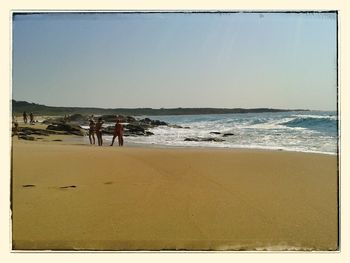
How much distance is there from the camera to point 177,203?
4.55 meters

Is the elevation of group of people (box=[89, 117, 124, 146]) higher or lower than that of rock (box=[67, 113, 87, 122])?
lower

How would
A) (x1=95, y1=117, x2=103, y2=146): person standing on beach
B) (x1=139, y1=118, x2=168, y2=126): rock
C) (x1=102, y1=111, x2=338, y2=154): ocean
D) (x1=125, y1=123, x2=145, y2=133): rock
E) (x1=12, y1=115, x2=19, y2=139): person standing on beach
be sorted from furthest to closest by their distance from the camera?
(x1=125, y1=123, x2=145, y2=133): rock
(x1=95, y1=117, x2=103, y2=146): person standing on beach
(x1=139, y1=118, x2=168, y2=126): rock
(x1=102, y1=111, x2=338, y2=154): ocean
(x1=12, y1=115, x2=19, y2=139): person standing on beach

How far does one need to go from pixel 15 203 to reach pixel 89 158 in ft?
3.66

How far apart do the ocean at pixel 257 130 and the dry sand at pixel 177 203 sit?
135 mm

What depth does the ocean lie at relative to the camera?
15.9 feet

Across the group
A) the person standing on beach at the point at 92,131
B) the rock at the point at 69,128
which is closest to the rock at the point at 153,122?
the person standing on beach at the point at 92,131

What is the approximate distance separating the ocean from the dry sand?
135 mm

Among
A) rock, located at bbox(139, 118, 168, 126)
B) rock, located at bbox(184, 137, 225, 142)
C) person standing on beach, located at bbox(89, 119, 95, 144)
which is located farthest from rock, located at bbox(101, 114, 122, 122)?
rock, located at bbox(184, 137, 225, 142)

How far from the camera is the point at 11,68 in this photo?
14.7ft

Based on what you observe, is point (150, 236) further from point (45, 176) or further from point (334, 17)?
point (334, 17)

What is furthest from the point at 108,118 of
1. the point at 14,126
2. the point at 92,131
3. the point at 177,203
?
the point at 177,203

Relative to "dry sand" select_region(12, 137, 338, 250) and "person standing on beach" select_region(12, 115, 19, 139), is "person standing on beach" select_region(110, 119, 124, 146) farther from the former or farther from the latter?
"person standing on beach" select_region(12, 115, 19, 139)

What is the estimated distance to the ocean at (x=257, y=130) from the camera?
4.83 m
